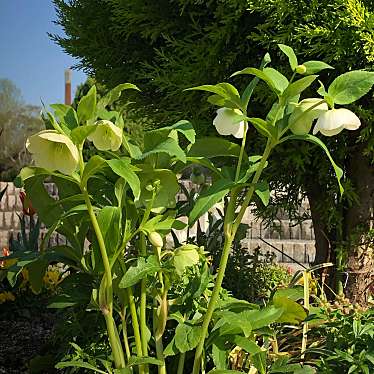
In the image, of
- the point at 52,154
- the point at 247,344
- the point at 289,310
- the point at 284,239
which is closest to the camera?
the point at 52,154

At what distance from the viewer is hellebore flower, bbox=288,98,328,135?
4.37 feet

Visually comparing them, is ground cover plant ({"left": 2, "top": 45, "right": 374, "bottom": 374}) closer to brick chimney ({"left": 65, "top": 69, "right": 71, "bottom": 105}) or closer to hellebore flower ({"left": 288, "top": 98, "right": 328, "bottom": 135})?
hellebore flower ({"left": 288, "top": 98, "right": 328, "bottom": 135})

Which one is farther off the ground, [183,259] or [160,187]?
[160,187]

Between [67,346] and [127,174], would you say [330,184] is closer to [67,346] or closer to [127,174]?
[67,346]

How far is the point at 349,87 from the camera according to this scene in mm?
1362

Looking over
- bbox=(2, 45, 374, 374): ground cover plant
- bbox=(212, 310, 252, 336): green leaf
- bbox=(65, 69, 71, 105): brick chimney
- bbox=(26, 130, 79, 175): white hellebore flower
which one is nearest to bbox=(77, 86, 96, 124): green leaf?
bbox=(2, 45, 374, 374): ground cover plant

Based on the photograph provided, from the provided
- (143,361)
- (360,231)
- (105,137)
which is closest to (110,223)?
(105,137)

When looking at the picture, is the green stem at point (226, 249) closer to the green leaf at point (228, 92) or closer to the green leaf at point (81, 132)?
the green leaf at point (228, 92)

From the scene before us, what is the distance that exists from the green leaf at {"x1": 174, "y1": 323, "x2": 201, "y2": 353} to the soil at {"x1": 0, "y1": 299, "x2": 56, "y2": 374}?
3.93 feet

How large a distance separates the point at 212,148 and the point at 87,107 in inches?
13.2

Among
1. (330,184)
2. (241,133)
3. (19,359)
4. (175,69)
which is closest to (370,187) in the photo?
(330,184)

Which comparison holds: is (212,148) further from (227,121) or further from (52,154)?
(52,154)

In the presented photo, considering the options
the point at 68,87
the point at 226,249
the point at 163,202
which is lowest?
the point at 226,249

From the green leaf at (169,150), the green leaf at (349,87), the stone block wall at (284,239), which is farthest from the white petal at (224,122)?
the stone block wall at (284,239)
